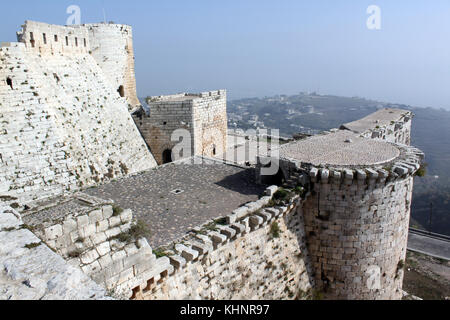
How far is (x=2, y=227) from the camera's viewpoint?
14.6ft

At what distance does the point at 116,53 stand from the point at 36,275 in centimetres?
1749

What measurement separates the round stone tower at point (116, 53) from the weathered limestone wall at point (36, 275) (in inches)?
599

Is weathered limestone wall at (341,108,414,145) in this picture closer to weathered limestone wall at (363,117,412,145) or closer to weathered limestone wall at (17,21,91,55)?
weathered limestone wall at (363,117,412,145)

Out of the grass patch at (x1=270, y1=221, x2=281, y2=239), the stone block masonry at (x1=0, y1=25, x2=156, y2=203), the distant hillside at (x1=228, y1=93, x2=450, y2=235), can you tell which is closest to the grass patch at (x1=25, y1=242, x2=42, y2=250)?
the grass patch at (x1=270, y1=221, x2=281, y2=239)

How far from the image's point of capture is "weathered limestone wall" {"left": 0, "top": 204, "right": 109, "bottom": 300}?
315cm

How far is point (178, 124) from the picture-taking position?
54.6 feet

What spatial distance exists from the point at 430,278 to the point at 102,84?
56.8ft

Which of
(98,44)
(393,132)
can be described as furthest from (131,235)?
(393,132)

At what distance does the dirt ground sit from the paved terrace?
31.0 feet

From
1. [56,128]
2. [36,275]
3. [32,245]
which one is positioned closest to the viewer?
[36,275]

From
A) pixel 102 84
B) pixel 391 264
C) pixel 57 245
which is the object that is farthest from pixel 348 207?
pixel 102 84

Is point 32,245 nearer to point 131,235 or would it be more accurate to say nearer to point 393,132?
point 131,235
